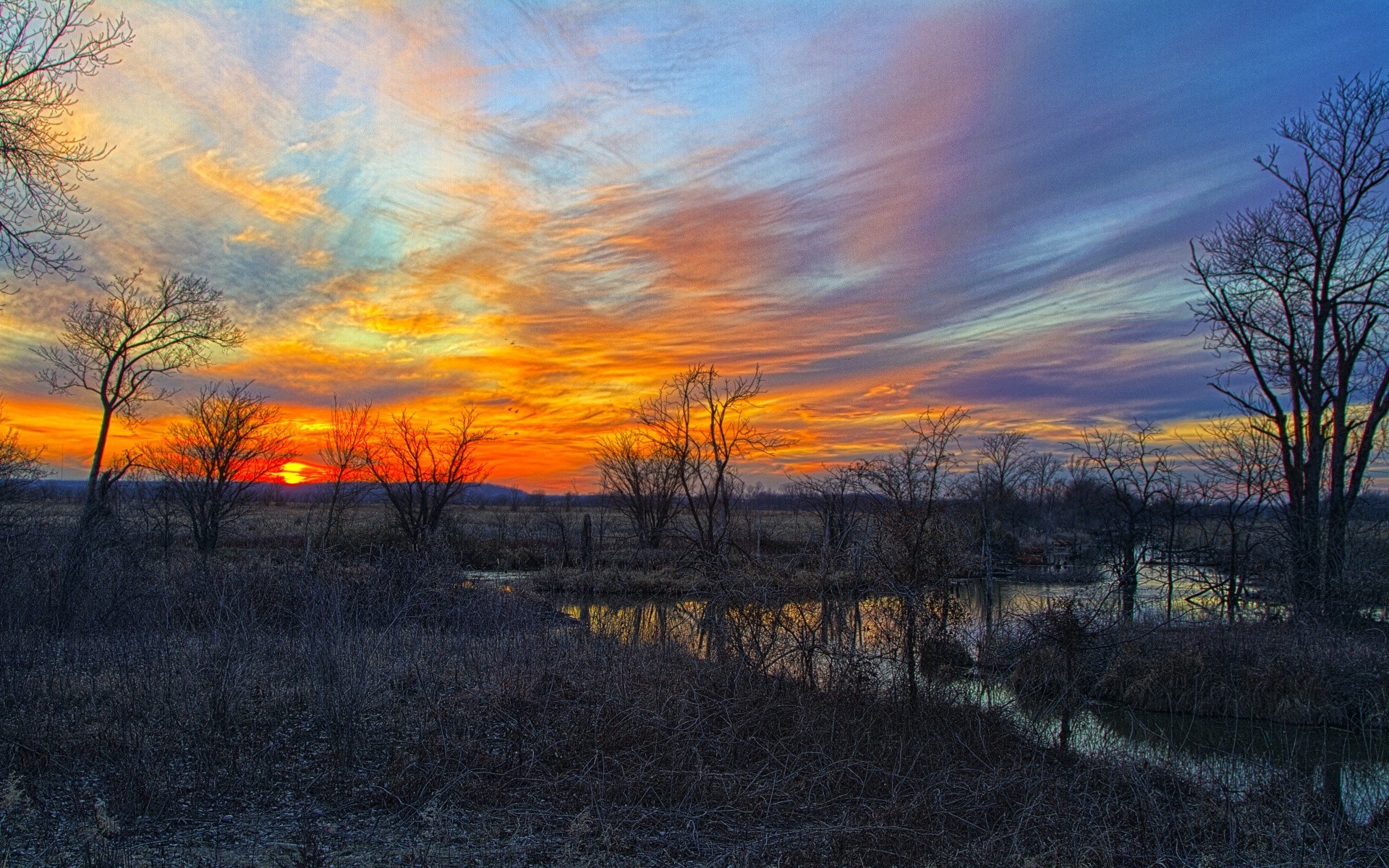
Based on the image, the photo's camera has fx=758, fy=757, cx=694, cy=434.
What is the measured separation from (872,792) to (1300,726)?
34.4 ft

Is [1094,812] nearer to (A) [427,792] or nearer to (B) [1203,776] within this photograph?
(B) [1203,776]

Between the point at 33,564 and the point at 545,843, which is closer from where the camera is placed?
the point at 545,843

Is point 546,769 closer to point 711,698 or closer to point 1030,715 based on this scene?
point 711,698

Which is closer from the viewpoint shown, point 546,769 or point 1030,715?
point 546,769

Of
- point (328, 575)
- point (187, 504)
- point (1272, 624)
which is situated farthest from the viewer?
point (187, 504)

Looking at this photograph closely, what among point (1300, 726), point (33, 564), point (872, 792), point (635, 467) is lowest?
point (1300, 726)

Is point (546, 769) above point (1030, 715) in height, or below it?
above

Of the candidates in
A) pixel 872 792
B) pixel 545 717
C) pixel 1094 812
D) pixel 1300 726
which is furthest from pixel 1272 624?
pixel 545 717

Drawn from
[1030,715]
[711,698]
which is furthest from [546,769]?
[1030,715]

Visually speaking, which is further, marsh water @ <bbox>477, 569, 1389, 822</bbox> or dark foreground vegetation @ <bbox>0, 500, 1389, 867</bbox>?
marsh water @ <bbox>477, 569, 1389, 822</bbox>

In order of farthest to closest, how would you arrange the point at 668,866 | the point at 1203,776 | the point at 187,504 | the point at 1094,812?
the point at 187,504 → the point at 1203,776 → the point at 1094,812 → the point at 668,866

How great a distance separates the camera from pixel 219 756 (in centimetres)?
762

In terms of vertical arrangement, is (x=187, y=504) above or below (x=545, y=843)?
above

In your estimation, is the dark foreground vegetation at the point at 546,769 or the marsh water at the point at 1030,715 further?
the marsh water at the point at 1030,715
